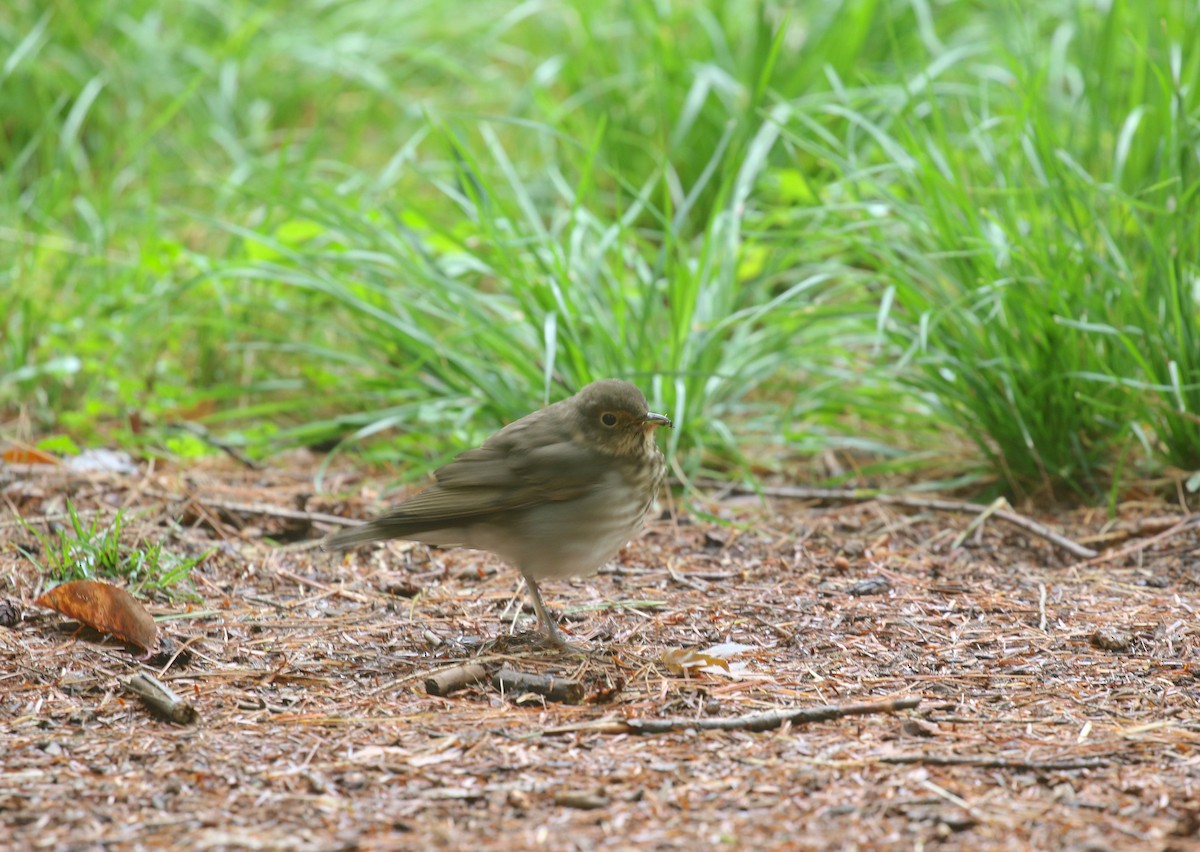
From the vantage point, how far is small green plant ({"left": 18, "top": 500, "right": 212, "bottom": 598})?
3389 mm

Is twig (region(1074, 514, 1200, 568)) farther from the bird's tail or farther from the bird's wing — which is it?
the bird's tail

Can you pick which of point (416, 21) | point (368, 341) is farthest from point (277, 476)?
point (416, 21)

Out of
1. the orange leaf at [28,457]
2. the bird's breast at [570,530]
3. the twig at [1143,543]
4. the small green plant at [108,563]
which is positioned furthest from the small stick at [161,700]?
the twig at [1143,543]

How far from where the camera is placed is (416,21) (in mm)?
7738

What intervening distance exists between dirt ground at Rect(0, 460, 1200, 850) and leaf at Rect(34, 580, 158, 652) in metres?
0.05

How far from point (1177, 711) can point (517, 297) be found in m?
2.51

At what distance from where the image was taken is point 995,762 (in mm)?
2426

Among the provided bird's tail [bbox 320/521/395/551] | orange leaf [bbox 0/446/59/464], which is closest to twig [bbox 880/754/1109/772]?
bird's tail [bbox 320/521/395/551]

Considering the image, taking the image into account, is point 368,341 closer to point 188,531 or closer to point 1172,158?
point 188,531

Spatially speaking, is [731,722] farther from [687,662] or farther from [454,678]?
[454,678]

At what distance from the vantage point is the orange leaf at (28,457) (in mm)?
4438

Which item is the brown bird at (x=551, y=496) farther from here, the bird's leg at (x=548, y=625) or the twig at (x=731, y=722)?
the twig at (x=731, y=722)

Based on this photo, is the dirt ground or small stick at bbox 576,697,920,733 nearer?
the dirt ground

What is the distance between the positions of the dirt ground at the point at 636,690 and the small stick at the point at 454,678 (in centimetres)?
3
